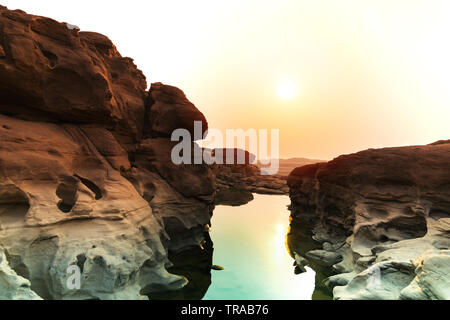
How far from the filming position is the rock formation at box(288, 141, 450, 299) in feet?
25.8

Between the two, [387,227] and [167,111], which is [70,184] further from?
[387,227]

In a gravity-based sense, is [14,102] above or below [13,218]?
above

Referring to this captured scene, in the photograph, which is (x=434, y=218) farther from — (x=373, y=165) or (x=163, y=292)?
(x=163, y=292)

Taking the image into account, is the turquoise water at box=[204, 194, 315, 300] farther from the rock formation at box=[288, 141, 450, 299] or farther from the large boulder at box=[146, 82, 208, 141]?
the large boulder at box=[146, 82, 208, 141]

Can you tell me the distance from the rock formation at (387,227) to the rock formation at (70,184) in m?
8.67

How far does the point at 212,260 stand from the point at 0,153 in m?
12.2

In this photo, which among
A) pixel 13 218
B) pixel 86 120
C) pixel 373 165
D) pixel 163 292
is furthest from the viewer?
pixel 373 165

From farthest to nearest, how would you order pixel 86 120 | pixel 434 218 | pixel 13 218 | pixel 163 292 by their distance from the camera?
pixel 86 120 < pixel 434 218 < pixel 163 292 < pixel 13 218

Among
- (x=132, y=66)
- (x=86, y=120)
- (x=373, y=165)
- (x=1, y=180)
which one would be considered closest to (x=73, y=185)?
(x=1, y=180)

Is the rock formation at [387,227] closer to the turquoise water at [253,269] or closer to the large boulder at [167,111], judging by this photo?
the turquoise water at [253,269]

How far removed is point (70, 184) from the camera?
10266mm

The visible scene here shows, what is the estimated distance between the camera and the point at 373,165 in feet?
50.0

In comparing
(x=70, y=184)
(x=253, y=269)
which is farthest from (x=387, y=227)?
(x=70, y=184)

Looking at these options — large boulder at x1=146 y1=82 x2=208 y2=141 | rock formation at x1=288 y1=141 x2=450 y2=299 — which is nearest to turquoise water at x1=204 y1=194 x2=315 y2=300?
rock formation at x1=288 y1=141 x2=450 y2=299
